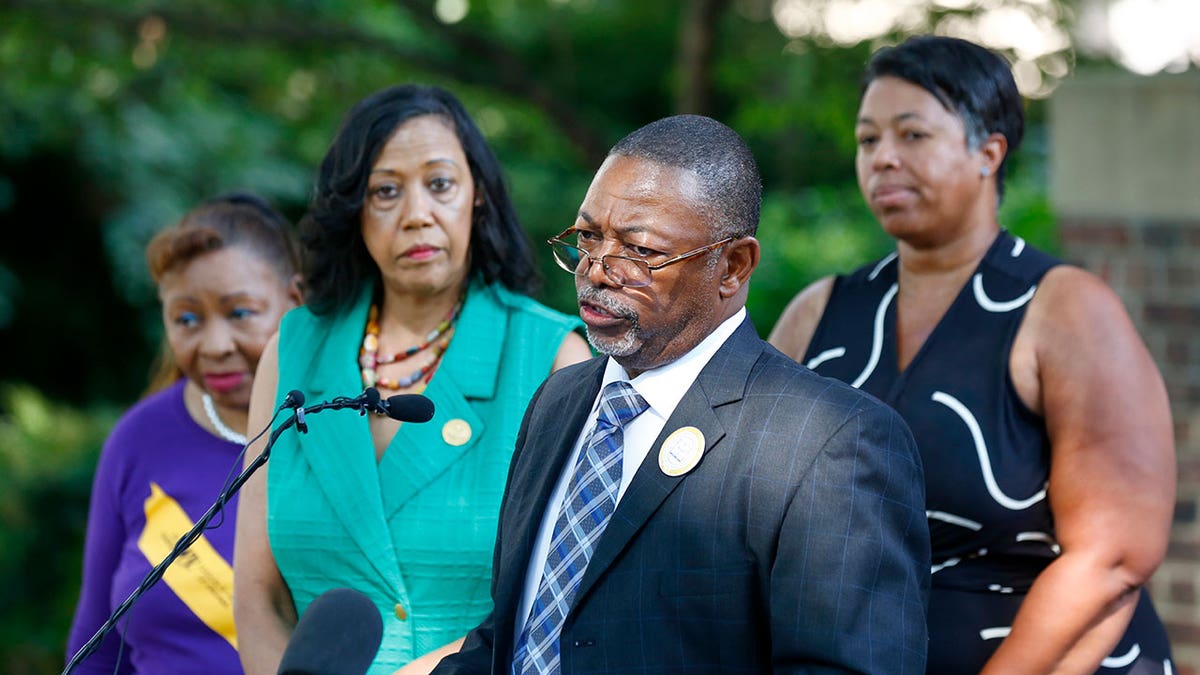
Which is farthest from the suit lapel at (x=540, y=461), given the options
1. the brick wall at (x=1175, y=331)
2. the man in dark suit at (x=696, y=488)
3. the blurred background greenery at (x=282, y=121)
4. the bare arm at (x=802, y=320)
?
the blurred background greenery at (x=282, y=121)

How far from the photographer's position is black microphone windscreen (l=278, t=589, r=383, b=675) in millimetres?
1861

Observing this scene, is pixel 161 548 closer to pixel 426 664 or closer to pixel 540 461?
pixel 426 664

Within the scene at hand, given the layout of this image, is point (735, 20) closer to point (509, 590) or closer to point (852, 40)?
point (852, 40)

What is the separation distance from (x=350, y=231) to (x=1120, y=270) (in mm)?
3259

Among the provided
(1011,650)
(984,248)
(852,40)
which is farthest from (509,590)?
(852,40)

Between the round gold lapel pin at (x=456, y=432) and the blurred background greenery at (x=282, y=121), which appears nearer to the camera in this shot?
the round gold lapel pin at (x=456, y=432)

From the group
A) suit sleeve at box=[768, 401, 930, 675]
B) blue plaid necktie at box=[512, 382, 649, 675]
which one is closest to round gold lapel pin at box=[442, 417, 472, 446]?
blue plaid necktie at box=[512, 382, 649, 675]

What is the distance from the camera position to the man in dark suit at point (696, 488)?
7.30 ft

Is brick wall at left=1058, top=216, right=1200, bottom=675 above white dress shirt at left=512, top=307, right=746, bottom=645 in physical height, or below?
above

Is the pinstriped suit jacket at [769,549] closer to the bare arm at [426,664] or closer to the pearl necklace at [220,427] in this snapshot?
the bare arm at [426,664]

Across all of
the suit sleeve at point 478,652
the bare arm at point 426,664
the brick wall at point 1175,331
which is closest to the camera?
the suit sleeve at point 478,652

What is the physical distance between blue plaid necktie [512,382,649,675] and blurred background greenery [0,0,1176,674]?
13.1ft

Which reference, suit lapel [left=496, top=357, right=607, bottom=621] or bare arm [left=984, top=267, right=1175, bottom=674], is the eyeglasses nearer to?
suit lapel [left=496, top=357, right=607, bottom=621]

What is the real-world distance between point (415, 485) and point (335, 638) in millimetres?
1303
